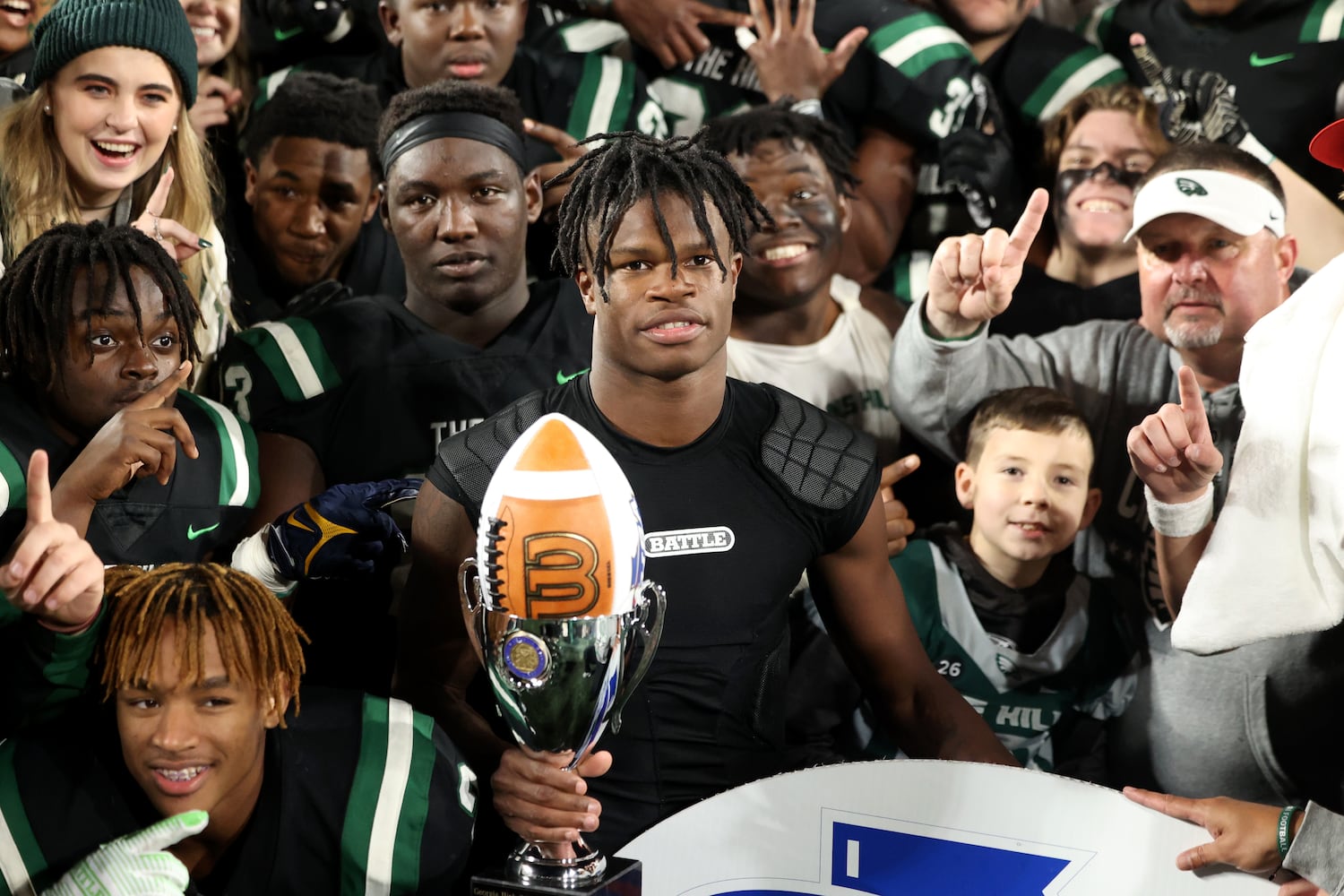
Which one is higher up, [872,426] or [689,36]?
[689,36]

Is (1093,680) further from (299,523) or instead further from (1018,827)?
(299,523)

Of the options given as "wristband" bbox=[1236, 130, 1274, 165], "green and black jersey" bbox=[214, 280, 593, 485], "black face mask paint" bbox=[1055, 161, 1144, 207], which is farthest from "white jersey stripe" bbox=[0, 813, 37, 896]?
"wristband" bbox=[1236, 130, 1274, 165]

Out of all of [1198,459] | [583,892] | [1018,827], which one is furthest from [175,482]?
[1198,459]

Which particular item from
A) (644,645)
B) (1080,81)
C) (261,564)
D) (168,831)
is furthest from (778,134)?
(168,831)

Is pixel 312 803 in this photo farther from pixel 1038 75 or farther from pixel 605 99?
pixel 1038 75

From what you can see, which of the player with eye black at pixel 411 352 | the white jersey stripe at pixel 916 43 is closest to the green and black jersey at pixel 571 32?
the white jersey stripe at pixel 916 43

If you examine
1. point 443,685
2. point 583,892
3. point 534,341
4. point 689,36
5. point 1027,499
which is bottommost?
point 583,892

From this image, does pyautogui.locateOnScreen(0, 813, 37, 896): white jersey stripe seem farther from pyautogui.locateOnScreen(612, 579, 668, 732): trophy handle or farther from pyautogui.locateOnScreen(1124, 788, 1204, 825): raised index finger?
pyautogui.locateOnScreen(1124, 788, 1204, 825): raised index finger

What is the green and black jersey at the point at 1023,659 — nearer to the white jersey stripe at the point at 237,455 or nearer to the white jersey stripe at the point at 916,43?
the white jersey stripe at the point at 916,43

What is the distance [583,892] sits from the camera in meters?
1.83

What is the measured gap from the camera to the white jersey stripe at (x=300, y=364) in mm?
2889

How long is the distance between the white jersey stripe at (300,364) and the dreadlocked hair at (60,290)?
369 millimetres

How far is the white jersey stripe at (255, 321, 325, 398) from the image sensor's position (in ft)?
9.48

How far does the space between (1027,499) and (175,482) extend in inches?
64.4
